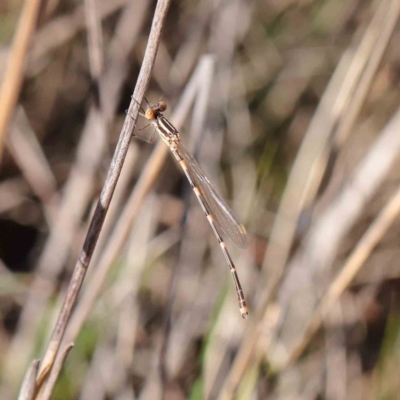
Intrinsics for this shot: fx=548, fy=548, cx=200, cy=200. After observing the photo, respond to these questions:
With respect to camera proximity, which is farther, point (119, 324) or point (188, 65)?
point (188, 65)

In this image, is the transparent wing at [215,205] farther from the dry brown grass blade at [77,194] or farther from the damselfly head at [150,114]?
the dry brown grass blade at [77,194]

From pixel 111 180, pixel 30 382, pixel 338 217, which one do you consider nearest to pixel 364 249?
pixel 338 217

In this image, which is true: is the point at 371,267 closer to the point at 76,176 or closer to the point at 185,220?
the point at 185,220

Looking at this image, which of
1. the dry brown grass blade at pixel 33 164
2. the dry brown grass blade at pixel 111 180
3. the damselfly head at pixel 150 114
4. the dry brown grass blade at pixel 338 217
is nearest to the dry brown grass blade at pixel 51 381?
the dry brown grass blade at pixel 111 180

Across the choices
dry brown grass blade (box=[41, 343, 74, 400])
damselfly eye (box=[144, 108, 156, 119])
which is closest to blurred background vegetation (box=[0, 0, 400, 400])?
damselfly eye (box=[144, 108, 156, 119])

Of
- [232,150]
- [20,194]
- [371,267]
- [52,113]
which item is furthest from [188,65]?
[371,267]

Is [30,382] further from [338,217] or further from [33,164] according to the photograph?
[33,164]

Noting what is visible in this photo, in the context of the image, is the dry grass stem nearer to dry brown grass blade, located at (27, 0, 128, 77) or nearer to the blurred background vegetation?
the blurred background vegetation
